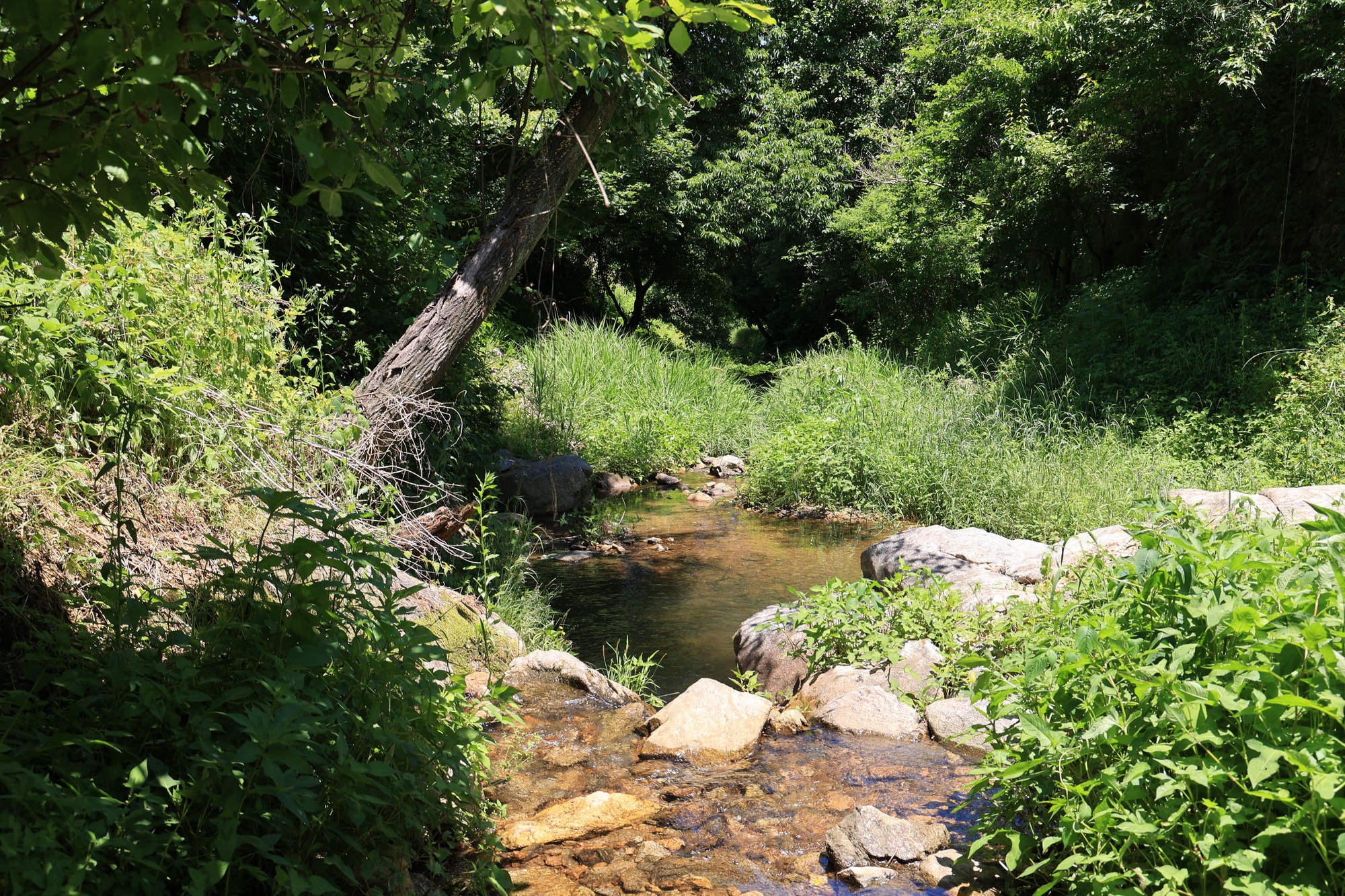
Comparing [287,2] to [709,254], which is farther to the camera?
[709,254]

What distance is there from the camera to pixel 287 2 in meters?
2.26

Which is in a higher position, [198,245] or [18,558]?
[198,245]

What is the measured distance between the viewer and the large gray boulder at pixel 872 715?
3.97 meters

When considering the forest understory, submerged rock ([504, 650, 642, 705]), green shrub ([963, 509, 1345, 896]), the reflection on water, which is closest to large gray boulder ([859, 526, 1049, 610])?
the forest understory

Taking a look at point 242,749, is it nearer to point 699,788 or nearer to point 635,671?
point 699,788

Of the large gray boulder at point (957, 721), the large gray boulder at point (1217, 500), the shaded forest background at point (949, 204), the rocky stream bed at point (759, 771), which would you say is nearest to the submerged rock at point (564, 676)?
the rocky stream bed at point (759, 771)

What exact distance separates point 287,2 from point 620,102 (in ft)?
11.2

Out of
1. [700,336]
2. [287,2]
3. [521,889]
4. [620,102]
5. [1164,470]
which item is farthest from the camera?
[700,336]

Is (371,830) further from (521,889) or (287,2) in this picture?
(287,2)

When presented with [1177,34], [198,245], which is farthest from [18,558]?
[1177,34]

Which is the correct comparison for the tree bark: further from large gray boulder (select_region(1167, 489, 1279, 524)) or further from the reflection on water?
large gray boulder (select_region(1167, 489, 1279, 524))

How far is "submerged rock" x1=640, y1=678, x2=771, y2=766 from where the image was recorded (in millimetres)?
3809

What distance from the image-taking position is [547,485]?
29.2 feet

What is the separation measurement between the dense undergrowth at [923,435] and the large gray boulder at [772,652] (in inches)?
111
